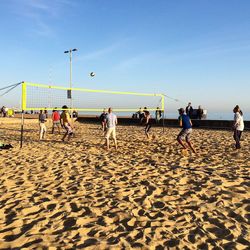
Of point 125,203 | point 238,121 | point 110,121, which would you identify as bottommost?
point 125,203

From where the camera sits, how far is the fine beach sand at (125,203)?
357 centimetres

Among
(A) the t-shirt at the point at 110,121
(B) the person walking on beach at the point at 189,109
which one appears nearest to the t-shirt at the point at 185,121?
(A) the t-shirt at the point at 110,121

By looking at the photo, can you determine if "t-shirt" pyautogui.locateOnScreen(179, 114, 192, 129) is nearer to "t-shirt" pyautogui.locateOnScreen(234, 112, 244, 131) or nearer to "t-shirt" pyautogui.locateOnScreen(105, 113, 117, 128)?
"t-shirt" pyautogui.locateOnScreen(234, 112, 244, 131)

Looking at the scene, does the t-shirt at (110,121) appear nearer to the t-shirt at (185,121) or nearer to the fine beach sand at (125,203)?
the fine beach sand at (125,203)

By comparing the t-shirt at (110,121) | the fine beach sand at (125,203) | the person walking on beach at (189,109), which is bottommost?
the fine beach sand at (125,203)

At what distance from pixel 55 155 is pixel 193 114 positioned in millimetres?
15542

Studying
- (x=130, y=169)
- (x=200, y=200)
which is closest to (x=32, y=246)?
(x=200, y=200)

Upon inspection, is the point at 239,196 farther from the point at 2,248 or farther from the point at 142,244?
the point at 2,248

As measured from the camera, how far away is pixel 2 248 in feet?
11.2

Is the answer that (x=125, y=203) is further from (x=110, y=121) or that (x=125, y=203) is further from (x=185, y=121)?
(x=110, y=121)

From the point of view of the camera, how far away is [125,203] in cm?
473

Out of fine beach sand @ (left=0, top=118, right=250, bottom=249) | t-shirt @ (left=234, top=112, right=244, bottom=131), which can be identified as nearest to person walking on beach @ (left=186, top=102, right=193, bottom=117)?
t-shirt @ (left=234, top=112, right=244, bottom=131)

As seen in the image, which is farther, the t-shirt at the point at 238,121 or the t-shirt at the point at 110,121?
the t-shirt at the point at 110,121

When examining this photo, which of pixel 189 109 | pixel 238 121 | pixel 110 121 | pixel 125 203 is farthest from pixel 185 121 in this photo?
pixel 189 109
